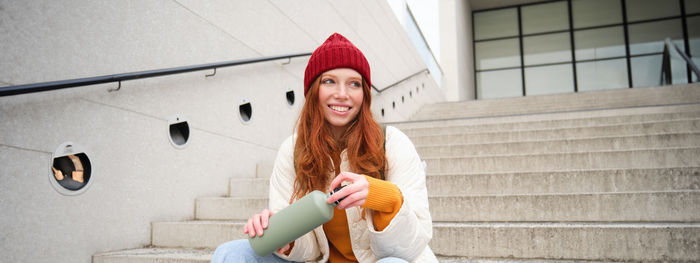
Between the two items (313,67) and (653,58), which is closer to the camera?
(313,67)

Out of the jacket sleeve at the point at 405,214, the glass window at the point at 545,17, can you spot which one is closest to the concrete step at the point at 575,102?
the jacket sleeve at the point at 405,214

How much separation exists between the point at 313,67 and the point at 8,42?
4.26ft

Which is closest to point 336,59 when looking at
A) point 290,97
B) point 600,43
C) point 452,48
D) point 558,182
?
point 558,182

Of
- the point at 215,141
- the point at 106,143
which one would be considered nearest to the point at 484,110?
the point at 215,141

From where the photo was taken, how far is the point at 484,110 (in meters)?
6.93

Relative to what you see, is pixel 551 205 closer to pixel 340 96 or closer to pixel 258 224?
pixel 340 96

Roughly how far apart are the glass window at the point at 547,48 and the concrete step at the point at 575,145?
36.7 ft

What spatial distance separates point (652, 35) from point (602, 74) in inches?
64.0

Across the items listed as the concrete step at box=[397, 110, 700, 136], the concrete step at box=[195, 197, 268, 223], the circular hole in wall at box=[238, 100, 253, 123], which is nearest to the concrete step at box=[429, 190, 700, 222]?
the concrete step at box=[195, 197, 268, 223]

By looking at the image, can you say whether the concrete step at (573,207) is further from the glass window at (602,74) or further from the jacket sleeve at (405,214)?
the glass window at (602,74)

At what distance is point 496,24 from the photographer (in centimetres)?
1440

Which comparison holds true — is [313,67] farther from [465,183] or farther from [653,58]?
[653,58]

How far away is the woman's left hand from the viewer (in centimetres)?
97

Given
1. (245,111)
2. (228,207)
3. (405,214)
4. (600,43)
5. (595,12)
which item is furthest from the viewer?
(595,12)
